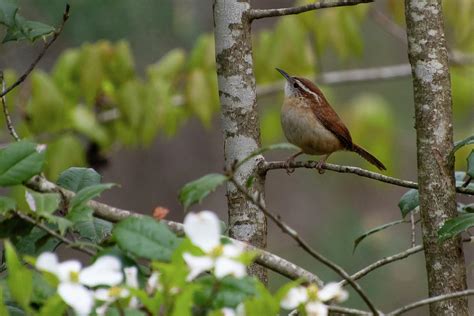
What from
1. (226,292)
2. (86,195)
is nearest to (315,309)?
(226,292)

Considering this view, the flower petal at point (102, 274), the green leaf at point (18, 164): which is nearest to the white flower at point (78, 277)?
the flower petal at point (102, 274)

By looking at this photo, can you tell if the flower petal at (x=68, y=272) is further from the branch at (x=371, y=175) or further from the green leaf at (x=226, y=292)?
the branch at (x=371, y=175)

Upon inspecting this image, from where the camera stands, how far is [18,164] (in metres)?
2.10

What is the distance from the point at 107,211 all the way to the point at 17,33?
2.37ft

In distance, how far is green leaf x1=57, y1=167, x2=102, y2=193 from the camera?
8.04 feet

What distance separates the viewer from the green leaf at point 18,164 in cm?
209

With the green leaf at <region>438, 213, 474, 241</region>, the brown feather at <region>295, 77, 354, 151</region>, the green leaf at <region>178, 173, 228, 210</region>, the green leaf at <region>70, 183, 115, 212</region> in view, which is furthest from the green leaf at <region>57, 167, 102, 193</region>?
the brown feather at <region>295, 77, 354, 151</region>

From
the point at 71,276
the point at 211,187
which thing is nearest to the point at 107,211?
the point at 211,187

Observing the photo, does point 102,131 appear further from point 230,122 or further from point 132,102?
point 230,122

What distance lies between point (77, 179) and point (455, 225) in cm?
105

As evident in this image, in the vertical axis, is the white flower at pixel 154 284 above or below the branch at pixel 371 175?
below

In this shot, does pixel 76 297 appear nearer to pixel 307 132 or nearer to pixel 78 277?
pixel 78 277

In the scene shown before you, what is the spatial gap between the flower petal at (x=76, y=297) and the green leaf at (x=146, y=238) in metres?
0.21

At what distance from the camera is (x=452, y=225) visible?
2652 mm
